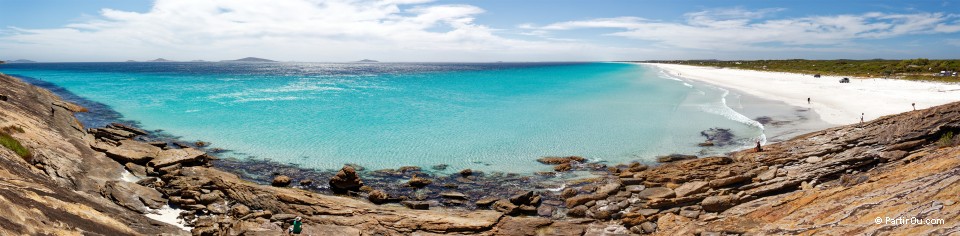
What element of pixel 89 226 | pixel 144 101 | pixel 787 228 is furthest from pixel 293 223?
pixel 144 101

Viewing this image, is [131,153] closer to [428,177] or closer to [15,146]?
[15,146]

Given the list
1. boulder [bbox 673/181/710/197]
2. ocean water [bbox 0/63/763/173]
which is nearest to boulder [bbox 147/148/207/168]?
ocean water [bbox 0/63/763/173]

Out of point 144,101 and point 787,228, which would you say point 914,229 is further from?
point 144,101

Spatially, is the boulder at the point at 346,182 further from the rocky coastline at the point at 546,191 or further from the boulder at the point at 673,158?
the boulder at the point at 673,158

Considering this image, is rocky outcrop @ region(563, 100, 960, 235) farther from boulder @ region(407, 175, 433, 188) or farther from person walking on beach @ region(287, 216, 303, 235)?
person walking on beach @ region(287, 216, 303, 235)

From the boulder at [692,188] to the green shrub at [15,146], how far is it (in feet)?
81.5

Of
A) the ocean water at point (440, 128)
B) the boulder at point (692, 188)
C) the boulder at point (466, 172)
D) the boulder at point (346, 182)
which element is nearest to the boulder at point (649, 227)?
the boulder at point (692, 188)

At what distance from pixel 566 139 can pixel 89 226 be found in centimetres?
2641

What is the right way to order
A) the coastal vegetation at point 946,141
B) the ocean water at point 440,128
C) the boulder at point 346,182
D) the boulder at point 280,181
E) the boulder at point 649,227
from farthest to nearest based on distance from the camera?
the ocean water at point 440,128 < the boulder at point 280,181 < the boulder at point 346,182 < the coastal vegetation at point 946,141 < the boulder at point 649,227

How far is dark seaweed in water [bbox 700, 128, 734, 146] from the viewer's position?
99.7ft

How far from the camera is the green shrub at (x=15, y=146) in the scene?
16.8 metres

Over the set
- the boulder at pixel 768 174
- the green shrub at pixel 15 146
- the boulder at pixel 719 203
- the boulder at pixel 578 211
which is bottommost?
the boulder at pixel 578 211

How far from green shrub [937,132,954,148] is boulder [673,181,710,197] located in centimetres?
843

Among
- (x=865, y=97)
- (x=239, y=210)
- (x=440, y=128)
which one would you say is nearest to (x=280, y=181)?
(x=239, y=210)
